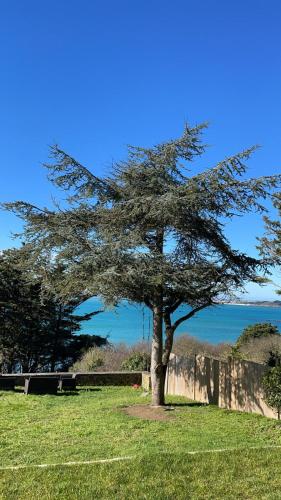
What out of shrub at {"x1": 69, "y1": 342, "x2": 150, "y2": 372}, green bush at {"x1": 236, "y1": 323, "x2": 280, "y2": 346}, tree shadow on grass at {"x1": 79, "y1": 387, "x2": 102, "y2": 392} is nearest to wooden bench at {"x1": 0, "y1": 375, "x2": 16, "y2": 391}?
tree shadow on grass at {"x1": 79, "y1": 387, "x2": 102, "y2": 392}

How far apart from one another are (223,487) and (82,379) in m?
11.9

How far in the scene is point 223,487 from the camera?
5105 mm

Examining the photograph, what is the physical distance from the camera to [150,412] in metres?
10.5

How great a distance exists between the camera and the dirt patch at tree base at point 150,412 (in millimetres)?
10070

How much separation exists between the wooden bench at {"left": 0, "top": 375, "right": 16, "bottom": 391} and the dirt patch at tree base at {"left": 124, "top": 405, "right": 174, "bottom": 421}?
526 cm

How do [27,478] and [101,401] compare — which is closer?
[27,478]

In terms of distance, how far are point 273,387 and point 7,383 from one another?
29.0ft

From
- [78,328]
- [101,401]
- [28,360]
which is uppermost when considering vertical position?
[78,328]

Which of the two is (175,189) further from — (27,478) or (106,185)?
(27,478)

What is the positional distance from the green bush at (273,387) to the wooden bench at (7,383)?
27.7 feet

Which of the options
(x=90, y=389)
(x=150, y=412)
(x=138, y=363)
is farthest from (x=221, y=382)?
(x=138, y=363)

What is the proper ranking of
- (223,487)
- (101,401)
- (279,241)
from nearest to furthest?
(223,487)
(101,401)
(279,241)

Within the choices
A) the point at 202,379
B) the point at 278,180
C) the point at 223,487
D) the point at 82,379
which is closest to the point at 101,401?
the point at 202,379

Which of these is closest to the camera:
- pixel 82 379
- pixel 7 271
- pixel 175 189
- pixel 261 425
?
pixel 261 425
